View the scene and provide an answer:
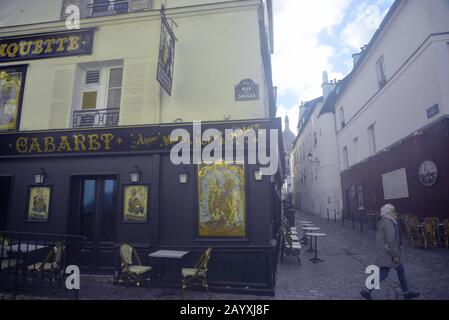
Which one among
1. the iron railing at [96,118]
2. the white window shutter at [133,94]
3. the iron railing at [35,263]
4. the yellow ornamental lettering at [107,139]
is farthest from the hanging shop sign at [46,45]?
the iron railing at [35,263]

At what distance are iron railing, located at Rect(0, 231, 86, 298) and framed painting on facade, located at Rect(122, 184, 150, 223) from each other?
124 cm

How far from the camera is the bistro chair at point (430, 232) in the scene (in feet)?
33.5

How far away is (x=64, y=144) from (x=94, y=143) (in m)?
0.94

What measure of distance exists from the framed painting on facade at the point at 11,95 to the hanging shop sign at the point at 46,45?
0.37 meters

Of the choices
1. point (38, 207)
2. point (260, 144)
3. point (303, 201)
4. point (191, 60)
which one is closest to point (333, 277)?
point (260, 144)

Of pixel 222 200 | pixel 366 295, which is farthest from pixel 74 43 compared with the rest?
pixel 366 295

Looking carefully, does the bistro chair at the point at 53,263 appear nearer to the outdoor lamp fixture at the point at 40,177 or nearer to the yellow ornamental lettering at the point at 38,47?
the outdoor lamp fixture at the point at 40,177

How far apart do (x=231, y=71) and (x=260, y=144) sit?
2.30 metres

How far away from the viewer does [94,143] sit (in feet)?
25.6

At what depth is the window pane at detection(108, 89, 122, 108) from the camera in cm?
841

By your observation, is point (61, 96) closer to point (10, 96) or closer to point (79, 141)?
point (79, 141)

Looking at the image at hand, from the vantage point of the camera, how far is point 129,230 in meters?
7.42

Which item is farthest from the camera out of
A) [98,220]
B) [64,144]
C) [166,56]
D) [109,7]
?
[109,7]

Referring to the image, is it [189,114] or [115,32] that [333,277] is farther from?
[115,32]
